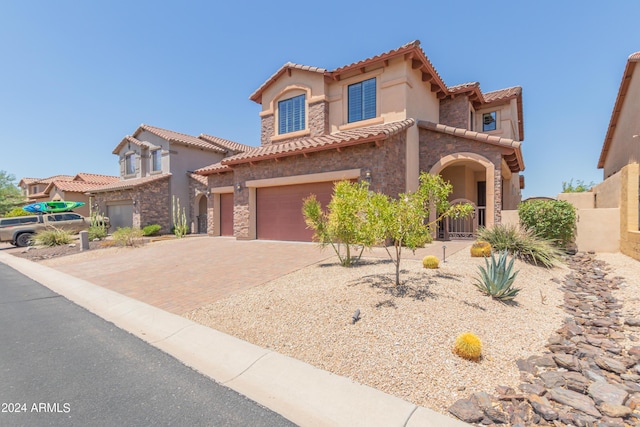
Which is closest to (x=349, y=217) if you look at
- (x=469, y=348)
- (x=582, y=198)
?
(x=469, y=348)

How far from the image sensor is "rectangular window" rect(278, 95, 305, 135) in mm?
16328

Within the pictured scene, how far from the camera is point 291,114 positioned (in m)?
16.8

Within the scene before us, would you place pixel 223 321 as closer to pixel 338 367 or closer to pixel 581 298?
pixel 338 367

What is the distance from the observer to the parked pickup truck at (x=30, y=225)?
18750 mm

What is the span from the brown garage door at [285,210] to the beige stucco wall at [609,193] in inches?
470

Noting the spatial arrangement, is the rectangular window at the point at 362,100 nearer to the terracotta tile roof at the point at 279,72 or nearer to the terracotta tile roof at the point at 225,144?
the terracotta tile roof at the point at 279,72

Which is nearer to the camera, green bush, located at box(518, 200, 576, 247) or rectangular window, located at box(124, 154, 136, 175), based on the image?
green bush, located at box(518, 200, 576, 247)

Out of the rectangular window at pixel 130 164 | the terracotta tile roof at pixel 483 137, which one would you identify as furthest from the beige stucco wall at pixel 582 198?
the rectangular window at pixel 130 164

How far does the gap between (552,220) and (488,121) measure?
9.44 metres

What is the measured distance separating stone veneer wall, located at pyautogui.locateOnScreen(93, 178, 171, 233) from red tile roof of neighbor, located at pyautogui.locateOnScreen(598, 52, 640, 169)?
29.3 metres

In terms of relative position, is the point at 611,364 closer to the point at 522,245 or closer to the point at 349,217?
the point at 349,217

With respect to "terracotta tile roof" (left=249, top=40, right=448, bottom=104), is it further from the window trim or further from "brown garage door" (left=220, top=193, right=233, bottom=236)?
"brown garage door" (left=220, top=193, right=233, bottom=236)

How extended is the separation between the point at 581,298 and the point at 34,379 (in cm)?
1038

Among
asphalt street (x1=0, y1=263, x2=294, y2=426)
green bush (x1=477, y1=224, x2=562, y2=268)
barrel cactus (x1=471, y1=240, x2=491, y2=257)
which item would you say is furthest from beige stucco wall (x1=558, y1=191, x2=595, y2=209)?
asphalt street (x1=0, y1=263, x2=294, y2=426)
